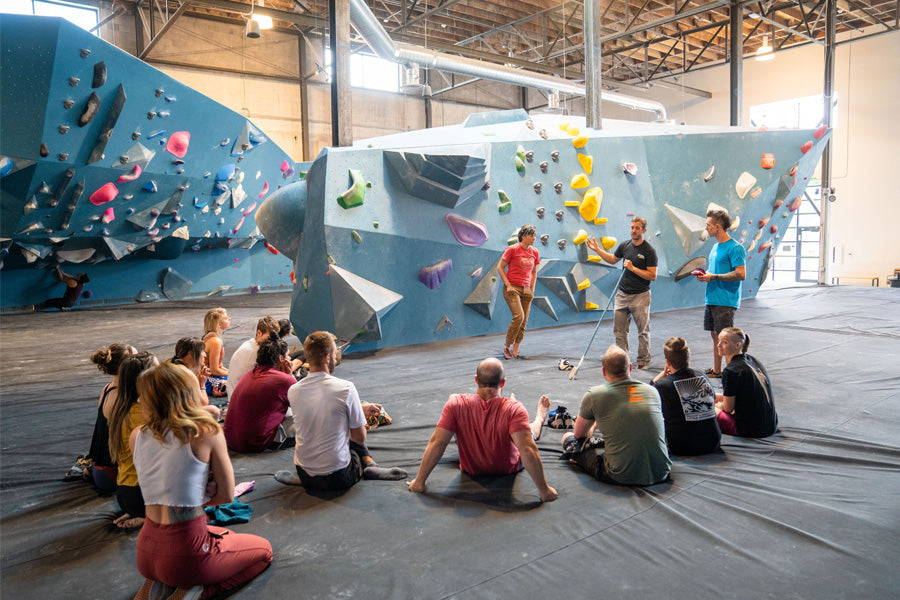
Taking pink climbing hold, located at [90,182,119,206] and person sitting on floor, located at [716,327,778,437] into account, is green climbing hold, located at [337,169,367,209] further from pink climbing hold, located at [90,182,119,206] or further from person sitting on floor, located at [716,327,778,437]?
pink climbing hold, located at [90,182,119,206]

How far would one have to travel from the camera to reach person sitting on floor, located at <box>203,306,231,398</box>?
486 cm

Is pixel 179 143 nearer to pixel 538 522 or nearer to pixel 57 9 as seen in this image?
pixel 57 9

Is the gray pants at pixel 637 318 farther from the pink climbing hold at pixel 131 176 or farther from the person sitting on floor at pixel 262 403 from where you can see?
the pink climbing hold at pixel 131 176

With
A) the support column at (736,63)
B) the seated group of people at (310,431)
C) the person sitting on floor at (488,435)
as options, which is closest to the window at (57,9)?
the seated group of people at (310,431)

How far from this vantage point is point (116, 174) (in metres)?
9.72

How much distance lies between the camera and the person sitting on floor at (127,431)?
2.57 m

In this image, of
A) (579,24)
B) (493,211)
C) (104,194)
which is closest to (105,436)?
(493,211)

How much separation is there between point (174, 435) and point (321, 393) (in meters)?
0.98

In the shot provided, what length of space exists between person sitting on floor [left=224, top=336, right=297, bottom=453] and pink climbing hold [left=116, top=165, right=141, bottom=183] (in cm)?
783

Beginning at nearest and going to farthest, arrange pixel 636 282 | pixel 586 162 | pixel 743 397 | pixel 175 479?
pixel 175 479 < pixel 743 397 < pixel 636 282 < pixel 586 162

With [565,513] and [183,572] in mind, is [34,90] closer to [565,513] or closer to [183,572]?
[183,572]

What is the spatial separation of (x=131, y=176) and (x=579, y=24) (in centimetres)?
1305

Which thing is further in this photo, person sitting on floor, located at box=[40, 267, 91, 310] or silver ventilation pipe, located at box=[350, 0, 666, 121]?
person sitting on floor, located at box=[40, 267, 91, 310]

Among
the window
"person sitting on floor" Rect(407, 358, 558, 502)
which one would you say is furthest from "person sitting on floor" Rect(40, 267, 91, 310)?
"person sitting on floor" Rect(407, 358, 558, 502)
